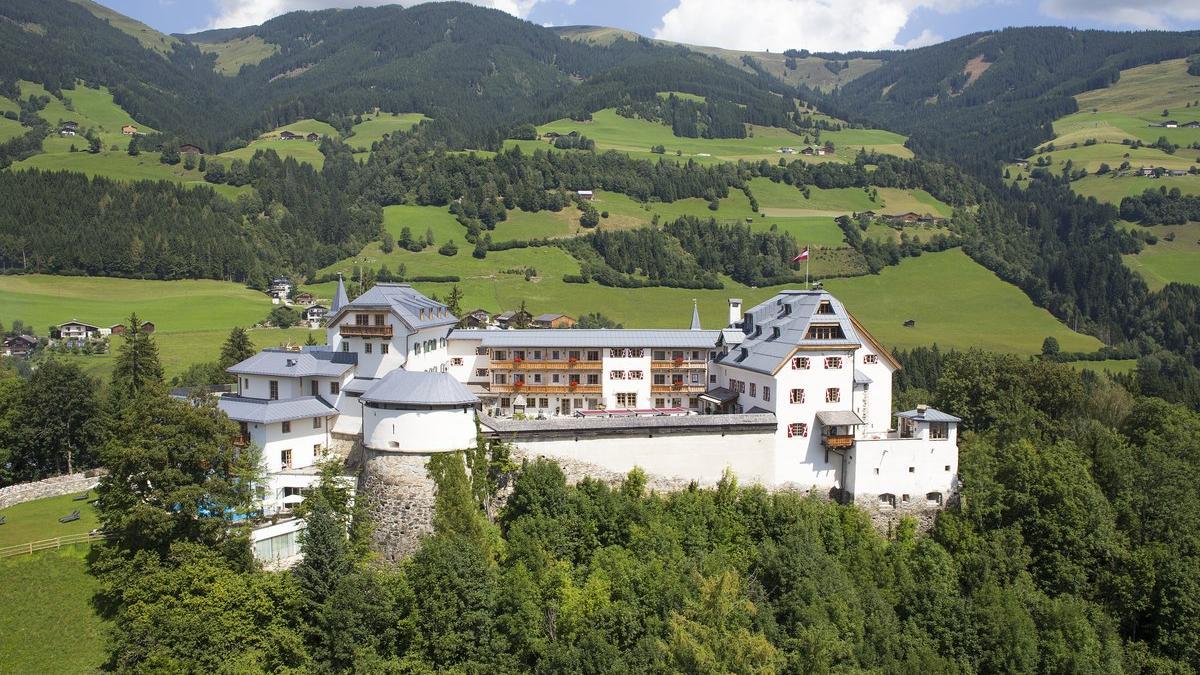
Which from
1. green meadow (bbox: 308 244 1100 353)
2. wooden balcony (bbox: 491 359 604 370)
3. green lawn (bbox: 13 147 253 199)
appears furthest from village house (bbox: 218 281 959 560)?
green lawn (bbox: 13 147 253 199)

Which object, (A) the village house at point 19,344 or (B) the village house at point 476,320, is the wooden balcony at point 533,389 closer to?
(B) the village house at point 476,320

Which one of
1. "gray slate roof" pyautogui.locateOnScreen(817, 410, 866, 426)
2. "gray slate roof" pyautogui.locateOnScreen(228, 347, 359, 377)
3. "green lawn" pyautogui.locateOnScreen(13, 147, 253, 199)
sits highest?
"green lawn" pyautogui.locateOnScreen(13, 147, 253, 199)

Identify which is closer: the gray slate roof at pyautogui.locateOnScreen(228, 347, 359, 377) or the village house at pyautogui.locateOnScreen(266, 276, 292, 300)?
the gray slate roof at pyautogui.locateOnScreen(228, 347, 359, 377)

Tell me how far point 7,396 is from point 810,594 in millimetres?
56409

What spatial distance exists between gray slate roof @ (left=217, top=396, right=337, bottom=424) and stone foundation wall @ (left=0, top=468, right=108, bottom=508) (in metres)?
10.0

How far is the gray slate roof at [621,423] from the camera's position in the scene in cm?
5012

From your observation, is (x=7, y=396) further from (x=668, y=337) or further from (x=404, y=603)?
(x=668, y=337)

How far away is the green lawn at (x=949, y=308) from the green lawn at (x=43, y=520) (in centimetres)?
9981

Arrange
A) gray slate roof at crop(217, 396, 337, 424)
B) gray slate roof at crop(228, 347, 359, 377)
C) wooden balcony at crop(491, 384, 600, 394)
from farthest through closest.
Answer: wooden balcony at crop(491, 384, 600, 394) < gray slate roof at crop(228, 347, 359, 377) < gray slate roof at crop(217, 396, 337, 424)

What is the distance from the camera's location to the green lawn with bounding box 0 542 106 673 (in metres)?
40.0

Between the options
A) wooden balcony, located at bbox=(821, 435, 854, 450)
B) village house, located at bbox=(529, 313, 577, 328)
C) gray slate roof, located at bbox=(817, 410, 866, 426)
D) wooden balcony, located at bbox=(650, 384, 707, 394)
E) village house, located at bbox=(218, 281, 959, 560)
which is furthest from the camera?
village house, located at bbox=(529, 313, 577, 328)

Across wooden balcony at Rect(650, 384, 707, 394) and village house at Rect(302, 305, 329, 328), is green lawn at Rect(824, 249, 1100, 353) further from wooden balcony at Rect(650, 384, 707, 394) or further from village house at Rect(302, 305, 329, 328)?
village house at Rect(302, 305, 329, 328)

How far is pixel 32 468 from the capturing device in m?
64.9

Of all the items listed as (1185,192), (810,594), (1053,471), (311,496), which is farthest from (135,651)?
(1185,192)
